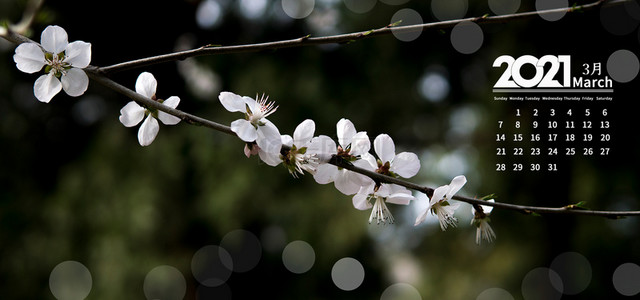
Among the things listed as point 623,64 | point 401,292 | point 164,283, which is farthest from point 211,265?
point 623,64

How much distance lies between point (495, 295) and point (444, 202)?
4.73 feet

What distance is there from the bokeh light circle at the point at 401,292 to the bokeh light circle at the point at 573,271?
0.45 m

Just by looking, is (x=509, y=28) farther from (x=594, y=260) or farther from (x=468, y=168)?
→ (x=594, y=260)

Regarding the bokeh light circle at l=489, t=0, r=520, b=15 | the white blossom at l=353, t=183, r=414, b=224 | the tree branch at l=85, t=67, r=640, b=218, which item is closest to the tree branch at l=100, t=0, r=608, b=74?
the tree branch at l=85, t=67, r=640, b=218

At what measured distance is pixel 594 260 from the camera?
169cm

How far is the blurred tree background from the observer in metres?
1.71

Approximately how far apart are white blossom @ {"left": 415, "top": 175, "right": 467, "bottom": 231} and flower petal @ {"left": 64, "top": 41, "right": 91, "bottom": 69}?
0.89ft

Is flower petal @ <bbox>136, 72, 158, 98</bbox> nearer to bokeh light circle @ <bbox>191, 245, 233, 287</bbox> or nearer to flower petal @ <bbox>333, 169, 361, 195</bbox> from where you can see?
flower petal @ <bbox>333, 169, 361, 195</bbox>

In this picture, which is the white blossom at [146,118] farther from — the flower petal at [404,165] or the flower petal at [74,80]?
the flower petal at [404,165]

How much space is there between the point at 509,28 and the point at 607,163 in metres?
0.51

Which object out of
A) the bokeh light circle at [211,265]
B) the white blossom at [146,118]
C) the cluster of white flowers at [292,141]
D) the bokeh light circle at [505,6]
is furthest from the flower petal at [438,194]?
the bokeh light circle at [211,265]

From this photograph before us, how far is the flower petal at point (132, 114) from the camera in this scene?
440 mm

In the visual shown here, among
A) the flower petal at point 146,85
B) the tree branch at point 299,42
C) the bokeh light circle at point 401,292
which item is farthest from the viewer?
the bokeh light circle at point 401,292

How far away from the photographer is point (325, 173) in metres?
0.42
